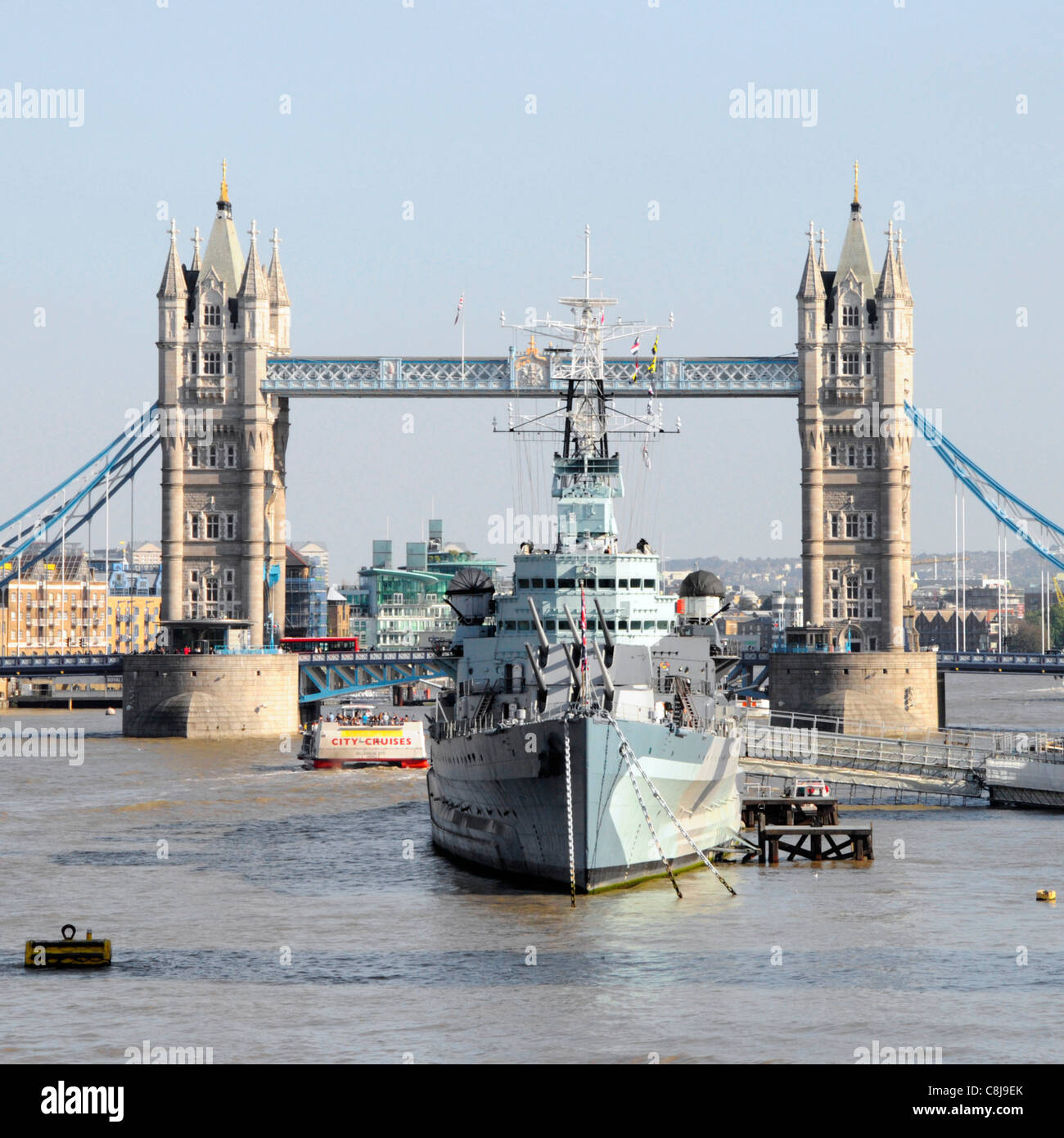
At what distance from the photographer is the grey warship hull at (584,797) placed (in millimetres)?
38594

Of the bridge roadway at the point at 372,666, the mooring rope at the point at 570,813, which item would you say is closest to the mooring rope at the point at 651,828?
the mooring rope at the point at 570,813

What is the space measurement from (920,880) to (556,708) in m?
9.85

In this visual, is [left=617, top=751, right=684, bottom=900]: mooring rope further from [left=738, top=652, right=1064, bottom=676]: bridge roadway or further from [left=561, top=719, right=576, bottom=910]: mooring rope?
[left=738, top=652, right=1064, bottom=676]: bridge roadway

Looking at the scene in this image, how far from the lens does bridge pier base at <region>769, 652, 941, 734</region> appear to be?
100 meters

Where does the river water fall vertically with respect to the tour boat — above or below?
below

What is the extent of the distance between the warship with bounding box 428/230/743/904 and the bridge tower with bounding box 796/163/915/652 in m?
54.2

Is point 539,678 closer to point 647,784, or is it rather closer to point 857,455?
point 647,784

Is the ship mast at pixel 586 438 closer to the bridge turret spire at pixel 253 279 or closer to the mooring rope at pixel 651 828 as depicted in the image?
the mooring rope at pixel 651 828

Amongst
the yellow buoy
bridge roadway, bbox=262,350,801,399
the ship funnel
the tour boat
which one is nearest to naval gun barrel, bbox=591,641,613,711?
the ship funnel

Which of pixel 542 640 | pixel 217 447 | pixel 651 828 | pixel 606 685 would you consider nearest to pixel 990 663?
pixel 217 447

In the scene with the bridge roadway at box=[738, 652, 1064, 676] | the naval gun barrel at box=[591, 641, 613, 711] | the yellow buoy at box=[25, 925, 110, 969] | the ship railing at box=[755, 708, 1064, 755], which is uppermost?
the naval gun barrel at box=[591, 641, 613, 711]
